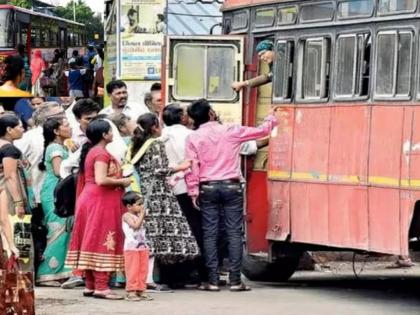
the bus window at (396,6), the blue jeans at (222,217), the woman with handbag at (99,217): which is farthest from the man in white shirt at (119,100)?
the bus window at (396,6)

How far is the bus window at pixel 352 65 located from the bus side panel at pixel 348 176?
0.51 feet

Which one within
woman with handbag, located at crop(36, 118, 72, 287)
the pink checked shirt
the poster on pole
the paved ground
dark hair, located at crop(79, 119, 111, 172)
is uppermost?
the poster on pole

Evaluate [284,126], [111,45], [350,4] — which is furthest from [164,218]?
[111,45]

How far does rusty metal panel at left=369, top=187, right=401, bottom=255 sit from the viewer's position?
11.7 metres

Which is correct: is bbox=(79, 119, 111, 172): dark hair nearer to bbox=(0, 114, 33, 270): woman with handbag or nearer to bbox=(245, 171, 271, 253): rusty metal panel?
bbox=(0, 114, 33, 270): woman with handbag

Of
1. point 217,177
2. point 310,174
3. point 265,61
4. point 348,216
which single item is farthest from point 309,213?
point 265,61

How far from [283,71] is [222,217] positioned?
4.98ft

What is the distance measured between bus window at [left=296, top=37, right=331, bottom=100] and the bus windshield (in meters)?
26.3

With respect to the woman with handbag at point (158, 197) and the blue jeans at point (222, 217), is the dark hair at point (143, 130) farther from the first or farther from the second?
the blue jeans at point (222, 217)

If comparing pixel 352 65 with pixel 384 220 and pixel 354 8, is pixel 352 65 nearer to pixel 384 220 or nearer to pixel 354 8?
pixel 354 8

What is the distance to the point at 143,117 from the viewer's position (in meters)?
13.3

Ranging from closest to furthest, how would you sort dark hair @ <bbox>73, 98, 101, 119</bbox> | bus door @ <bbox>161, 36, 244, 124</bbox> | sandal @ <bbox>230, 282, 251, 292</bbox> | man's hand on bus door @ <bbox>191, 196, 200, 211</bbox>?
man's hand on bus door @ <bbox>191, 196, 200, 211</bbox> → sandal @ <bbox>230, 282, 251, 292</bbox> → dark hair @ <bbox>73, 98, 101, 119</bbox> → bus door @ <bbox>161, 36, 244, 124</bbox>

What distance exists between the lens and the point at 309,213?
13078 mm

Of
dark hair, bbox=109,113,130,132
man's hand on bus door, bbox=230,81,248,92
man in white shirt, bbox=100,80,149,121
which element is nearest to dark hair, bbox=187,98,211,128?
man's hand on bus door, bbox=230,81,248,92
